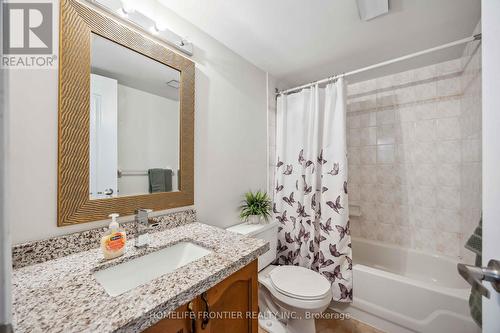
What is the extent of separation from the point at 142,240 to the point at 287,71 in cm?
197

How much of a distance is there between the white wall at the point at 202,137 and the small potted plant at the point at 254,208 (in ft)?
0.27

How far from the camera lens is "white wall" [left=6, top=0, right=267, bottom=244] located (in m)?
0.80

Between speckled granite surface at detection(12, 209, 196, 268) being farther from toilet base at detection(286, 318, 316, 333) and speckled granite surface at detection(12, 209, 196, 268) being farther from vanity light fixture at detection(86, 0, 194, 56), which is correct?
toilet base at detection(286, 318, 316, 333)

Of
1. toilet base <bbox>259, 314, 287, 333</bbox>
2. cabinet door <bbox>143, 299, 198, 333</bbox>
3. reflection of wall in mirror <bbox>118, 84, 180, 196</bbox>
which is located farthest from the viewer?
toilet base <bbox>259, 314, 287, 333</bbox>

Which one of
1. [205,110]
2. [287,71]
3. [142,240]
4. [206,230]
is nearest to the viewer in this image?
[142,240]

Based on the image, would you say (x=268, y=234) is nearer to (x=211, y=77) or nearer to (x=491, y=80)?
(x=211, y=77)

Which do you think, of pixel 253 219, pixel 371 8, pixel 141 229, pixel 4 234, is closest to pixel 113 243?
pixel 141 229

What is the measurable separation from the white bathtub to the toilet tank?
68cm

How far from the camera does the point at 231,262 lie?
0.83 meters

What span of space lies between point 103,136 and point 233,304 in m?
0.99

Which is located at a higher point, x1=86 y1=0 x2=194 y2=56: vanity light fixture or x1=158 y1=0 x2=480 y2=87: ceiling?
x1=158 y1=0 x2=480 y2=87: ceiling

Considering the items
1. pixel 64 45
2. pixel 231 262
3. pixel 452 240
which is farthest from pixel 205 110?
pixel 452 240

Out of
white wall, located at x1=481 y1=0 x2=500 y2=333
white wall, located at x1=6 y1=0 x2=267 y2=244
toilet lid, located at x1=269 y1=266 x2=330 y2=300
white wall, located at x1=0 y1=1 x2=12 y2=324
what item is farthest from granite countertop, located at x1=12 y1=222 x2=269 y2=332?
white wall, located at x1=481 y1=0 x2=500 y2=333

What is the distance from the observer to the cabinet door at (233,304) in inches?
29.9
